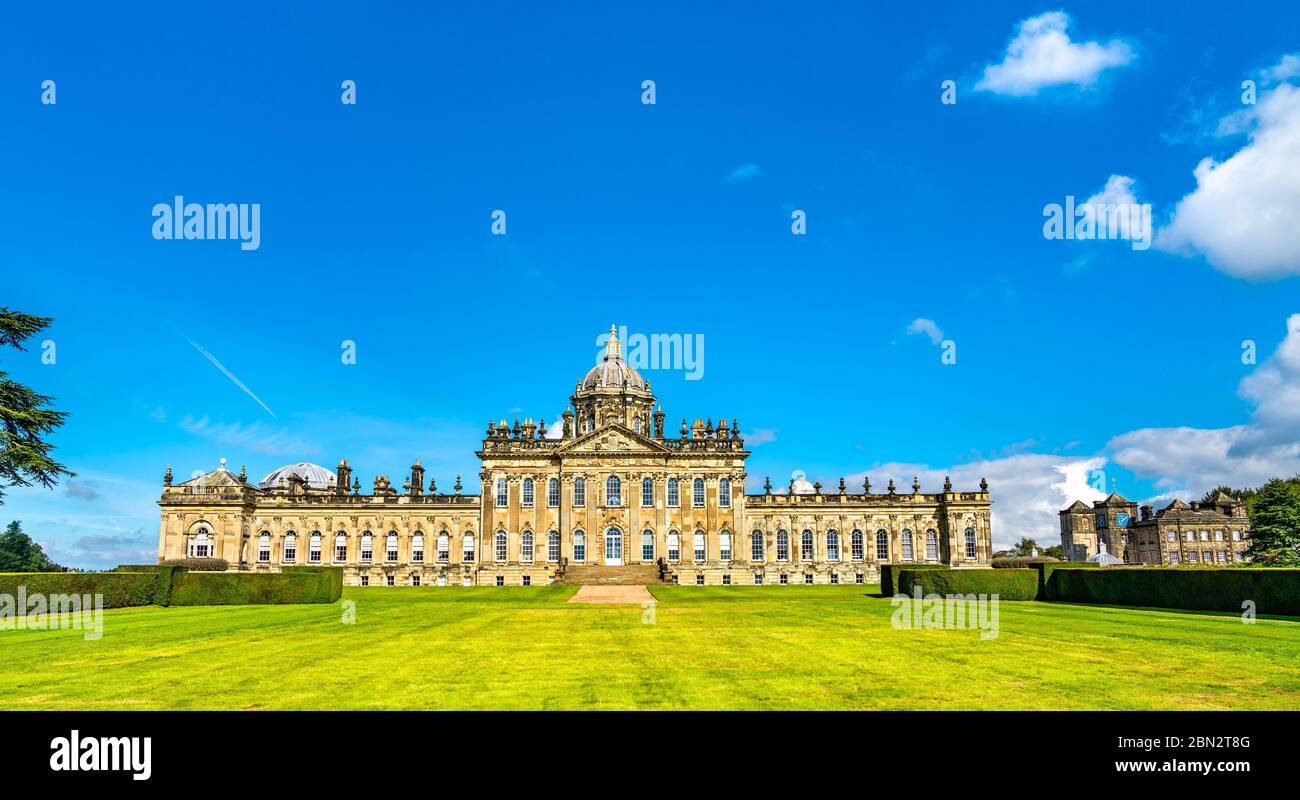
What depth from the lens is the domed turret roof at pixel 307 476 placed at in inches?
3250

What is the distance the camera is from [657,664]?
1511 cm

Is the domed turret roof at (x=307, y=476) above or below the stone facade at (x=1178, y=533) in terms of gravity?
above

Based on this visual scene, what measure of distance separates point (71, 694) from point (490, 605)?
22.9m

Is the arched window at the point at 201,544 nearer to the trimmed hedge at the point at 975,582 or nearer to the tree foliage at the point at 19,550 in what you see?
the tree foliage at the point at 19,550

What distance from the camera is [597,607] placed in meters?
33.0

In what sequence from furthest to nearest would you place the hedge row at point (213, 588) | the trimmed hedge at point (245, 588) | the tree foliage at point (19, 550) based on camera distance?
the tree foliage at point (19, 550) → the trimmed hedge at point (245, 588) → the hedge row at point (213, 588)

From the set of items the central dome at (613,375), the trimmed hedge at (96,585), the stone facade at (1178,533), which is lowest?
the stone facade at (1178,533)

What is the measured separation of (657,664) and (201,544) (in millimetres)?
66817

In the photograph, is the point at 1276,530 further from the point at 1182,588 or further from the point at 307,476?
the point at 307,476

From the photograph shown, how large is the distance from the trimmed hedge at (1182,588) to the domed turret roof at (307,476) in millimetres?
68722

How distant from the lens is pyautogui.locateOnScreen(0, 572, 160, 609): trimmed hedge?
32125mm

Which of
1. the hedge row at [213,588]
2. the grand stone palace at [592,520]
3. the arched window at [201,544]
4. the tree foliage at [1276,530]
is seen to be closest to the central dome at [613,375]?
the grand stone palace at [592,520]
